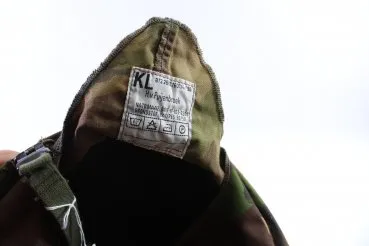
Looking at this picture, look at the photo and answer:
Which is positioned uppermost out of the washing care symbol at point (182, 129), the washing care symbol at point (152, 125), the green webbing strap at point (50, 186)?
the washing care symbol at point (152, 125)

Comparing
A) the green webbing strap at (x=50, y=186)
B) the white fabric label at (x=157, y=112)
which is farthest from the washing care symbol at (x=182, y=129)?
the green webbing strap at (x=50, y=186)

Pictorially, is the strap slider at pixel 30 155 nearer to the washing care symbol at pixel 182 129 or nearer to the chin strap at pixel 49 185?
the chin strap at pixel 49 185

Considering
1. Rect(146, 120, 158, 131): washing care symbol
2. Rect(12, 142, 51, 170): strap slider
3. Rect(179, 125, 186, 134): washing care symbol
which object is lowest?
Rect(12, 142, 51, 170): strap slider

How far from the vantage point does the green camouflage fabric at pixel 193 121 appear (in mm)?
326

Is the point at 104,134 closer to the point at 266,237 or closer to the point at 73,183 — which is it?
the point at 73,183

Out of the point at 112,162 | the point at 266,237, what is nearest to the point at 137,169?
the point at 112,162

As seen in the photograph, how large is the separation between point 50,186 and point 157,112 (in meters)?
0.10

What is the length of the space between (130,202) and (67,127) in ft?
0.38

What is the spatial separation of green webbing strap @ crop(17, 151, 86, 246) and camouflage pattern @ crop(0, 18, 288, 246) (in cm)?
2

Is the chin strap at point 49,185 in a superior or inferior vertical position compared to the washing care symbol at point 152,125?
inferior

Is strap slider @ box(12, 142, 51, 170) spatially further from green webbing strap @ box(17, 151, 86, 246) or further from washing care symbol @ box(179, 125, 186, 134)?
washing care symbol @ box(179, 125, 186, 134)

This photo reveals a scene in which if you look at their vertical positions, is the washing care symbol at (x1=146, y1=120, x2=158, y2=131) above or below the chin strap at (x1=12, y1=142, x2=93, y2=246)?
above

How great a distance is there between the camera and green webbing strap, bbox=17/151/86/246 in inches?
12.8

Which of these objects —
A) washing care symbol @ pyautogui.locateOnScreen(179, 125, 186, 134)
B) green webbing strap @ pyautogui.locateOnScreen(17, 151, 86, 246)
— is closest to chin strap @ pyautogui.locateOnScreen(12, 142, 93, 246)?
green webbing strap @ pyautogui.locateOnScreen(17, 151, 86, 246)
